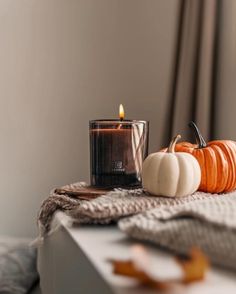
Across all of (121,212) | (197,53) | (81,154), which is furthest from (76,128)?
(121,212)

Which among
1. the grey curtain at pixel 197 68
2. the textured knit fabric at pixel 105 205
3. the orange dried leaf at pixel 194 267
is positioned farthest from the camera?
the grey curtain at pixel 197 68

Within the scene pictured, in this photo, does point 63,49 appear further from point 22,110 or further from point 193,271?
point 193,271

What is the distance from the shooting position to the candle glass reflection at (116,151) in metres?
0.85

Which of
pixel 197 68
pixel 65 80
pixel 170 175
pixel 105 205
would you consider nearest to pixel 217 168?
pixel 170 175

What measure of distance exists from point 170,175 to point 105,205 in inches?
5.3

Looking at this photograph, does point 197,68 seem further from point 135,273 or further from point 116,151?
point 135,273

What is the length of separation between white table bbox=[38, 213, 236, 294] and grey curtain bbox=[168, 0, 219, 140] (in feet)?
2.30

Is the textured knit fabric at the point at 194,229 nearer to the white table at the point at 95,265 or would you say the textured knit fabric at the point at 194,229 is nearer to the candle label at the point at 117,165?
the white table at the point at 95,265

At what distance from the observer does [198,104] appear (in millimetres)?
1330

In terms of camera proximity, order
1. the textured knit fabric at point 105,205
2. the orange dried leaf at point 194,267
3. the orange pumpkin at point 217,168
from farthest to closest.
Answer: the orange pumpkin at point 217,168, the textured knit fabric at point 105,205, the orange dried leaf at point 194,267

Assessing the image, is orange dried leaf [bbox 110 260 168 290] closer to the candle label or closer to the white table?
the white table

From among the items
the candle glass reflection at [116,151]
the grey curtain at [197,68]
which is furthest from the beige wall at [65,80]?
the candle glass reflection at [116,151]

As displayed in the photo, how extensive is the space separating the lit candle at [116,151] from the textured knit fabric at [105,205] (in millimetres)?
90

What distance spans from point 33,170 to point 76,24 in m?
0.48
